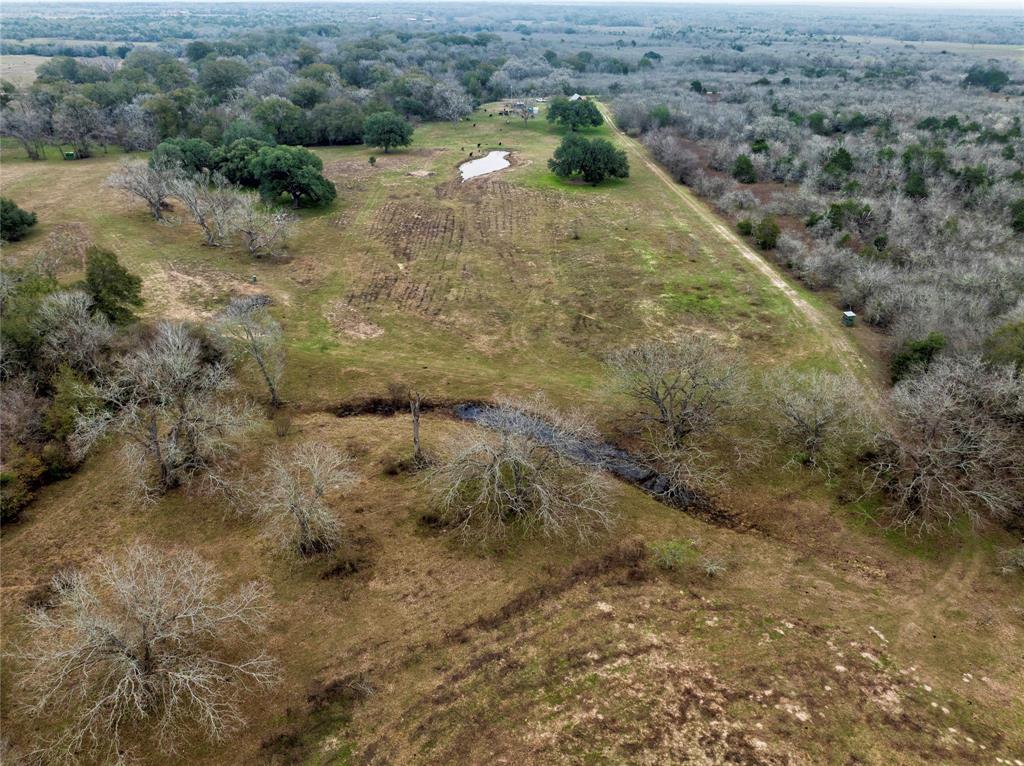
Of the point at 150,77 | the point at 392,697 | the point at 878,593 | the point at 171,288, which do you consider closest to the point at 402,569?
the point at 392,697

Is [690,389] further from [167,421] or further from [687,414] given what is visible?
[167,421]

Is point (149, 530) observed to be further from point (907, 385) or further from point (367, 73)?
point (367, 73)

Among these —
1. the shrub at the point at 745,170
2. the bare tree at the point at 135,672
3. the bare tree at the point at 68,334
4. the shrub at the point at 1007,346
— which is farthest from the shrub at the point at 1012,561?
the shrub at the point at 745,170

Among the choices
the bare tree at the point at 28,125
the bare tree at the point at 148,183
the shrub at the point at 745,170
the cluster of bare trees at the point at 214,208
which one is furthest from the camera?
the shrub at the point at 745,170

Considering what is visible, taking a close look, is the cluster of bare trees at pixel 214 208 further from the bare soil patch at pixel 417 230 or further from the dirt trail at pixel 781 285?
the dirt trail at pixel 781 285

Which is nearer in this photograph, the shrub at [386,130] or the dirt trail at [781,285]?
the dirt trail at [781,285]

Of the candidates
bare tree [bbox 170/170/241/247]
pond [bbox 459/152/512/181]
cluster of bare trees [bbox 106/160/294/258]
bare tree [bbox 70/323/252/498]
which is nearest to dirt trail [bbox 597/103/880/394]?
pond [bbox 459/152/512/181]
